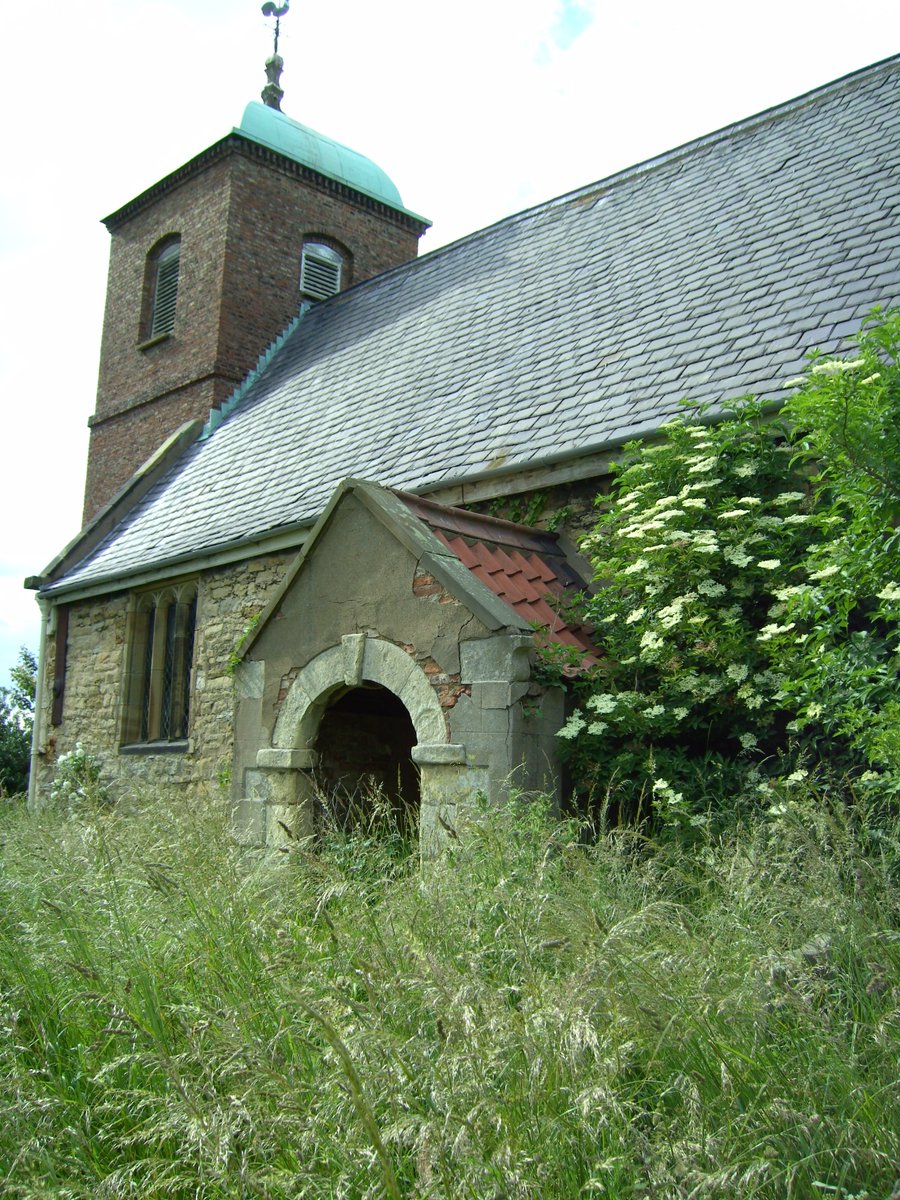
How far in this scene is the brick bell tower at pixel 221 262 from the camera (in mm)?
16672

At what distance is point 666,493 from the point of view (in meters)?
7.18

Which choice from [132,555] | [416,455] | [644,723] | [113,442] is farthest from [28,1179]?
[113,442]

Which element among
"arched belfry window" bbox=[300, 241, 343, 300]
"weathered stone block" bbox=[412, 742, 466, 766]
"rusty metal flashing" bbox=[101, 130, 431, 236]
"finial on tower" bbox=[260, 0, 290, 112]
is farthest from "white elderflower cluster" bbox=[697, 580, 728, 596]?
"finial on tower" bbox=[260, 0, 290, 112]

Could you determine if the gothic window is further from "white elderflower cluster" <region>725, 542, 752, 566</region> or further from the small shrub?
"white elderflower cluster" <region>725, 542, 752, 566</region>

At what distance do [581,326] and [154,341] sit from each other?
9.50 m

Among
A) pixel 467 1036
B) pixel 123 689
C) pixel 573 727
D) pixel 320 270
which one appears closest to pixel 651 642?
pixel 573 727

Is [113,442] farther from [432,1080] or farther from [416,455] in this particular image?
[432,1080]

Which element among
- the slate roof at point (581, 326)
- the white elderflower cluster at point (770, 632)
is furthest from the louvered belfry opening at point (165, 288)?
the white elderflower cluster at point (770, 632)

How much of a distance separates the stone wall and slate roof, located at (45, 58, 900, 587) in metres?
0.48

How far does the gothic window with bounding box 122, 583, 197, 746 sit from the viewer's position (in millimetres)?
12375

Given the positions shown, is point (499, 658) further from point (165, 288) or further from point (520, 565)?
point (165, 288)

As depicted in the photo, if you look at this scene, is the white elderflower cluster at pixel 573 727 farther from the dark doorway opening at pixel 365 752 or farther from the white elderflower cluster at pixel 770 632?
the dark doorway opening at pixel 365 752

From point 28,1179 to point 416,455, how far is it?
7596 millimetres

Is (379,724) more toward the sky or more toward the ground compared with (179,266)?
more toward the ground
